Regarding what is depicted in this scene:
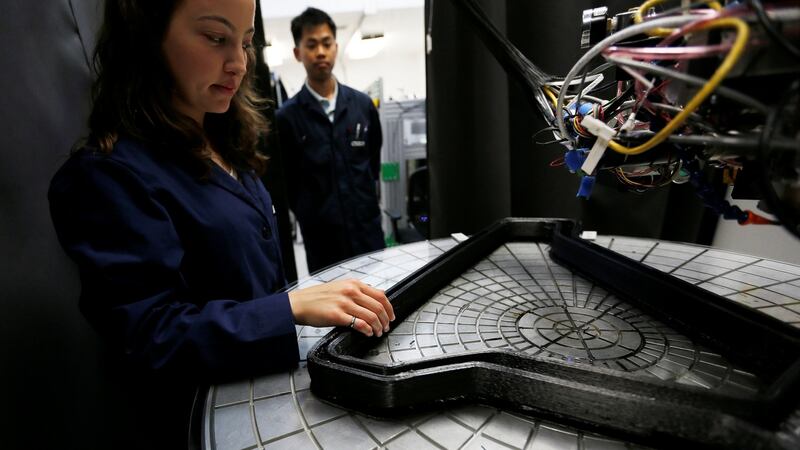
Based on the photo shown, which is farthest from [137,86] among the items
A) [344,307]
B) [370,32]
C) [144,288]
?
[370,32]

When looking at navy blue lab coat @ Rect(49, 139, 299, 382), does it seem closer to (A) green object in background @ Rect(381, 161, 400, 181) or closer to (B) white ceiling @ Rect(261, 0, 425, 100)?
(A) green object in background @ Rect(381, 161, 400, 181)

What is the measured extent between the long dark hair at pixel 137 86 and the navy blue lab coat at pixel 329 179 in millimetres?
1168

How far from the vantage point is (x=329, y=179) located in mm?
1809

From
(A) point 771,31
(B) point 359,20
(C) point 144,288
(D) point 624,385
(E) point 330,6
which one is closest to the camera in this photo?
(A) point 771,31

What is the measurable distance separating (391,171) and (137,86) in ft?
6.77

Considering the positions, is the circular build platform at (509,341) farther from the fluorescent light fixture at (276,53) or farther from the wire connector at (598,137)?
the fluorescent light fixture at (276,53)

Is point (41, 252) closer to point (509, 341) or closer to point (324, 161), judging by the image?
point (509, 341)

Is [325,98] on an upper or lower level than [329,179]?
upper

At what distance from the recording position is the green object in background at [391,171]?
261 centimetres

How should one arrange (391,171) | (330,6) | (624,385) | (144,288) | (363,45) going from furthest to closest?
1. (363,45)
2. (330,6)
3. (391,171)
4. (144,288)
5. (624,385)

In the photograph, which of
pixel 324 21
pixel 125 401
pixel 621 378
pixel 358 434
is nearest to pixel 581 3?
pixel 324 21

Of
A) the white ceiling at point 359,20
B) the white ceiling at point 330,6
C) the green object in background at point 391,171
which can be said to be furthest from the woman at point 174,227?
the white ceiling at point 359,20

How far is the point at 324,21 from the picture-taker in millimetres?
1817

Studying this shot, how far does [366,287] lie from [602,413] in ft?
0.99
